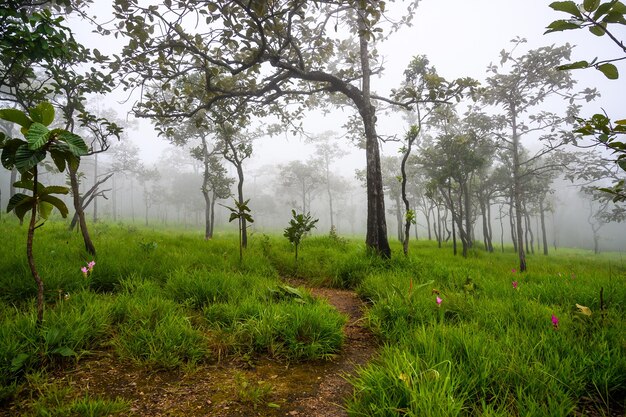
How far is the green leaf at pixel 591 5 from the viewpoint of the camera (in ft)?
5.17

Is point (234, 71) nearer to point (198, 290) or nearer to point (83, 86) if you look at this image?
point (83, 86)

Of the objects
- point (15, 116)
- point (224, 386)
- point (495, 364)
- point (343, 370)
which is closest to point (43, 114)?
point (15, 116)

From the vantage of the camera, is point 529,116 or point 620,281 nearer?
point 620,281

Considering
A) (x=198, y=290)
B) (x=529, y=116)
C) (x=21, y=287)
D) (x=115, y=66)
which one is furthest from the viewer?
(x=529, y=116)

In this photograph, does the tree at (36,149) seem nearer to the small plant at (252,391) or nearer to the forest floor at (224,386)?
the forest floor at (224,386)

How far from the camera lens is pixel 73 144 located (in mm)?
2184

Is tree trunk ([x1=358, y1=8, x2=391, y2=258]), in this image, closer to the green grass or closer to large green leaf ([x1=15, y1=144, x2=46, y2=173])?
the green grass

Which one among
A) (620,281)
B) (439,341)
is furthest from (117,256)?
(620,281)

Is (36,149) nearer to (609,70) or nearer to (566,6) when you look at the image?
(566,6)

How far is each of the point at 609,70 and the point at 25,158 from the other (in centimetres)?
400

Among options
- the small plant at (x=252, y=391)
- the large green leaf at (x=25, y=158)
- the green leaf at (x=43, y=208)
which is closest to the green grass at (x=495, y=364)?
the small plant at (x=252, y=391)

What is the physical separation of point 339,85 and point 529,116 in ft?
37.8

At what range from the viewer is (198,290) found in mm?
3783

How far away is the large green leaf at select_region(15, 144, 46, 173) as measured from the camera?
6.45 ft
